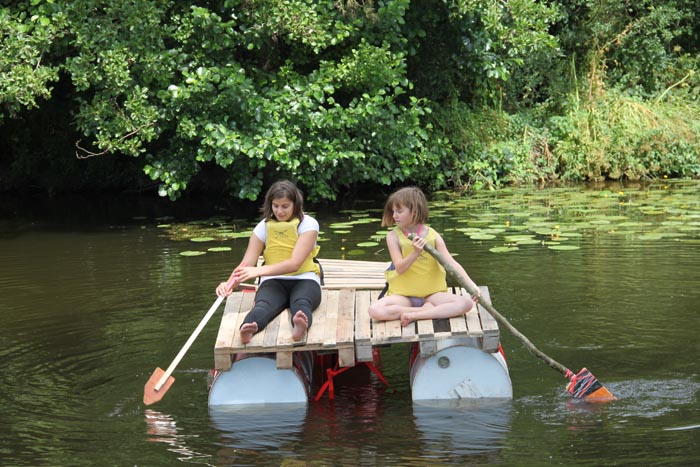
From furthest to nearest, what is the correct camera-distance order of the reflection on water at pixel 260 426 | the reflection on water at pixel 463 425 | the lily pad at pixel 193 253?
the lily pad at pixel 193 253 < the reflection on water at pixel 260 426 < the reflection on water at pixel 463 425

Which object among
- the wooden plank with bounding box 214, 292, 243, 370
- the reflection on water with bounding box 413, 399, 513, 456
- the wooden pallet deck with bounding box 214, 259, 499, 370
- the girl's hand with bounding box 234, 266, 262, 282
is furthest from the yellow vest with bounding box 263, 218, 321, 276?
the reflection on water with bounding box 413, 399, 513, 456

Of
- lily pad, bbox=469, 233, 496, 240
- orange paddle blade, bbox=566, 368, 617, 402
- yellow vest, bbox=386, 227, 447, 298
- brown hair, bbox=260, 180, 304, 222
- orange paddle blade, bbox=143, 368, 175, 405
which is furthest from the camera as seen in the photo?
lily pad, bbox=469, 233, 496, 240

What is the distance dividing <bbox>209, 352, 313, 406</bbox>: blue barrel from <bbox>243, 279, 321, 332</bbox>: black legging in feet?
0.77

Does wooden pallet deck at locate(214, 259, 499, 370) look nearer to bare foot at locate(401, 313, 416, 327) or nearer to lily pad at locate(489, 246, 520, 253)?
bare foot at locate(401, 313, 416, 327)

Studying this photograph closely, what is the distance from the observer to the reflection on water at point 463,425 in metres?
5.22

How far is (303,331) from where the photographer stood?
5.76 meters

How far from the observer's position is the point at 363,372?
22.3 ft

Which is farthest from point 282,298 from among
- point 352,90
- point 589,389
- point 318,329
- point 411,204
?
point 352,90

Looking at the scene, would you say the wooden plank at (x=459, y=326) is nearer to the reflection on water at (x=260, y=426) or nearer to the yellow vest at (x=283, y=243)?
the reflection on water at (x=260, y=426)

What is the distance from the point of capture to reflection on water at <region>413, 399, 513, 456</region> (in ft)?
17.1

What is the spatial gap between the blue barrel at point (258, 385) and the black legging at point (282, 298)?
236mm

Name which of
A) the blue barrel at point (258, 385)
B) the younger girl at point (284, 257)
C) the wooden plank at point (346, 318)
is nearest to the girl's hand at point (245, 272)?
the younger girl at point (284, 257)

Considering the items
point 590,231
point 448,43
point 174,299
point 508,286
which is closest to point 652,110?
point 448,43

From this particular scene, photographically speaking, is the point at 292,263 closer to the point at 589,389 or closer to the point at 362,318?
the point at 362,318
